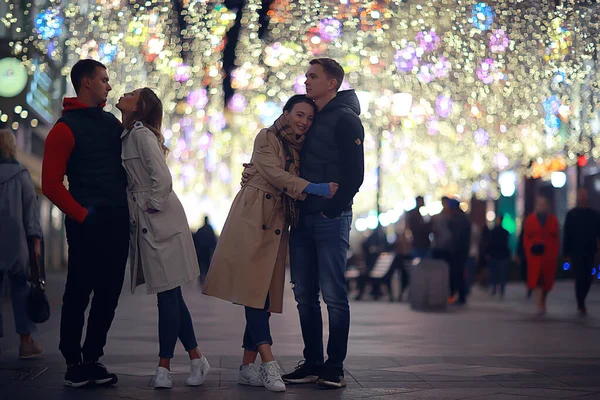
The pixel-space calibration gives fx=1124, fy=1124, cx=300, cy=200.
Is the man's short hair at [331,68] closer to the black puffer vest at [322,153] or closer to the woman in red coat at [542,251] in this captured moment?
the black puffer vest at [322,153]

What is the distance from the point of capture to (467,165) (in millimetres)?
37281

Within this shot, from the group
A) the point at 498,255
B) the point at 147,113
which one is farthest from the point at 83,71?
the point at 498,255

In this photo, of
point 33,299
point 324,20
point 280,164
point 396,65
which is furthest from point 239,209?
point 396,65

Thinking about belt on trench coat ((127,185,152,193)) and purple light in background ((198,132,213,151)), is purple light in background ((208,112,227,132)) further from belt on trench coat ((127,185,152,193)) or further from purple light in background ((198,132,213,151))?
belt on trench coat ((127,185,152,193))

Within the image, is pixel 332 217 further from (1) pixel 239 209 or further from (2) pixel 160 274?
(2) pixel 160 274

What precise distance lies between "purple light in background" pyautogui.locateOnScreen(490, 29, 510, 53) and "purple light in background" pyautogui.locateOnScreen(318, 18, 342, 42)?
2.41 meters

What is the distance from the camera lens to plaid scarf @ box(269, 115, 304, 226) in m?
7.81

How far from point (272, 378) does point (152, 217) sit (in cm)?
134

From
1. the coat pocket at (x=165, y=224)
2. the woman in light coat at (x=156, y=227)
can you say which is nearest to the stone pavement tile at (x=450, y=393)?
the woman in light coat at (x=156, y=227)

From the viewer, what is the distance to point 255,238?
25.5 feet

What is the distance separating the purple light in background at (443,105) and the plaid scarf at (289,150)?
16884mm

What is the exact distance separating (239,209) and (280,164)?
43 cm

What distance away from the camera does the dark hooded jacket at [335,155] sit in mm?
7641

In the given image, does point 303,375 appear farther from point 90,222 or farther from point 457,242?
point 457,242
